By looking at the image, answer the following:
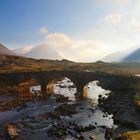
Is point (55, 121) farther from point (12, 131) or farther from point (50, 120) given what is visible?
point (12, 131)

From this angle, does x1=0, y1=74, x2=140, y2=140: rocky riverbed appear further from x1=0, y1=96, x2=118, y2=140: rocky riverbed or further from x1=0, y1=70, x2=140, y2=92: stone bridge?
x1=0, y1=70, x2=140, y2=92: stone bridge

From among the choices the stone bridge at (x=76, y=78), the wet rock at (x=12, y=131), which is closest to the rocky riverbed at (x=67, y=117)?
the wet rock at (x=12, y=131)

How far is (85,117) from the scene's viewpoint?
58.5 meters

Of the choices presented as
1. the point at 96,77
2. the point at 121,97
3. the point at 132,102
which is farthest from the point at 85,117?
the point at 96,77

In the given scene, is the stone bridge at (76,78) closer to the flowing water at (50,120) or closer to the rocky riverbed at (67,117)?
the rocky riverbed at (67,117)

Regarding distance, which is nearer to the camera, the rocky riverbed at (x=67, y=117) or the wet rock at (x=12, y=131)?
the wet rock at (x=12, y=131)

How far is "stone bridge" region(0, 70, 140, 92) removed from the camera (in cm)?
8579

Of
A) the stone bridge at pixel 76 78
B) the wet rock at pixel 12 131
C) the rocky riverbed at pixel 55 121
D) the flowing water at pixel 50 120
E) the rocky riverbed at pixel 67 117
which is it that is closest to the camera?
the wet rock at pixel 12 131

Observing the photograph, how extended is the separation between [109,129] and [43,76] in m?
43.2

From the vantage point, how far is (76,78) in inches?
3388

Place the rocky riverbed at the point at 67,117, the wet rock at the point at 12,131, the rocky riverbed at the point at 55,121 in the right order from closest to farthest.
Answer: the wet rock at the point at 12,131
the rocky riverbed at the point at 55,121
the rocky riverbed at the point at 67,117

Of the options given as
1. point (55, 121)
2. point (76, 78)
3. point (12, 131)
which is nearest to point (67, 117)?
point (55, 121)

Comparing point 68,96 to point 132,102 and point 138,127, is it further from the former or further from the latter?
point 138,127

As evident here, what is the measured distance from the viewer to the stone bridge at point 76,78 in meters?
85.8
